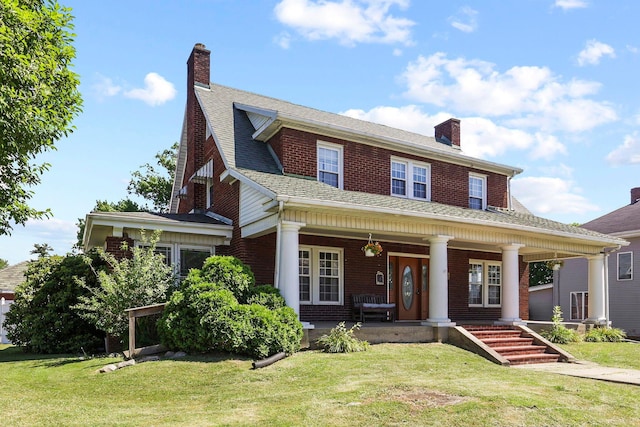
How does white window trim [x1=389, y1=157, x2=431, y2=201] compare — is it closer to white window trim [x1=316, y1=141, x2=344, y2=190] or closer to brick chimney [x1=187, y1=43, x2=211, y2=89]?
white window trim [x1=316, y1=141, x2=344, y2=190]

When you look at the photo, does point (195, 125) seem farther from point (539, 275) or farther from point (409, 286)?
point (539, 275)

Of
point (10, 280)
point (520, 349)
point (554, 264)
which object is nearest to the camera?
point (520, 349)

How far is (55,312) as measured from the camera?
14477 mm

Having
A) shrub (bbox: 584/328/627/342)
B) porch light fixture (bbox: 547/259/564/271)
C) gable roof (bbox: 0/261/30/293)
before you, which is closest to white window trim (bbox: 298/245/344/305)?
shrub (bbox: 584/328/627/342)

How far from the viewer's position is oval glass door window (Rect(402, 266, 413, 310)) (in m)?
17.9

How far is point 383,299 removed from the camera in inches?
678

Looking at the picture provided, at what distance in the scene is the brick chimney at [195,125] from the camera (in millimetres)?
18734

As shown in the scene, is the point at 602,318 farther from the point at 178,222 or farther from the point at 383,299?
the point at 178,222

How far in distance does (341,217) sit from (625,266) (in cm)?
1711

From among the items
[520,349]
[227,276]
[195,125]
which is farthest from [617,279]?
[227,276]

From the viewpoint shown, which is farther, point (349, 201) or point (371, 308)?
point (371, 308)

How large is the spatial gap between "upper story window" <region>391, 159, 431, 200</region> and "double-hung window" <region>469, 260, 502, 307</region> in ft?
11.9

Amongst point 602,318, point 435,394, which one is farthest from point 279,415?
point 602,318

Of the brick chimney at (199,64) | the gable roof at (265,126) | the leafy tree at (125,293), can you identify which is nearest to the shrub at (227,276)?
the leafy tree at (125,293)
